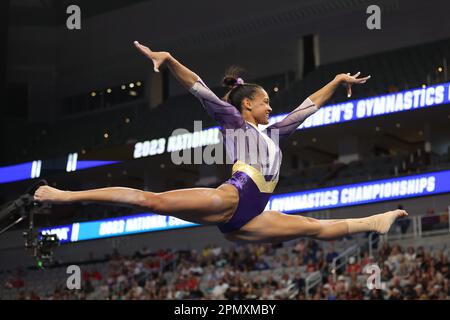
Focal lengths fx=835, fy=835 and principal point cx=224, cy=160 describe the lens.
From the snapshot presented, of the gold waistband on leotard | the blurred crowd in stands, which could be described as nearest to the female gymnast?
the gold waistband on leotard

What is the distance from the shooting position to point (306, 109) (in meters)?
6.52

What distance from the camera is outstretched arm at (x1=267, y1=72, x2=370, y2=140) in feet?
21.1

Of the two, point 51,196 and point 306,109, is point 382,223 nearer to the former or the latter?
point 306,109

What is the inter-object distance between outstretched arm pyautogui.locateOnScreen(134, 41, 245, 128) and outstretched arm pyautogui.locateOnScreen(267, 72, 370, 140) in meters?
0.48

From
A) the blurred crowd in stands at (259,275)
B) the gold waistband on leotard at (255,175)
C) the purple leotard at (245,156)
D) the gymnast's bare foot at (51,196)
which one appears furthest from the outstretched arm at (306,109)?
the blurred crowd in stands at (259,275)

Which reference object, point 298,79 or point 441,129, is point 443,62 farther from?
point 298,79

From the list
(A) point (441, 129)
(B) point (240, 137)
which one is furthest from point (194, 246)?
(B) point (240, 137)

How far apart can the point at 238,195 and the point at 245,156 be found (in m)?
0.36

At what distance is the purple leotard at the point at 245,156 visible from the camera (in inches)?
233

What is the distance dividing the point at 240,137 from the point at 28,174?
22816mm

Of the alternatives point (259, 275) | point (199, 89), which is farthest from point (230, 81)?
point (259, 275)

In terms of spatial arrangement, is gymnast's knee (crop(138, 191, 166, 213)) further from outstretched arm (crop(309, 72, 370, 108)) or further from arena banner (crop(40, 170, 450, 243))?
arena banner (crop(40, 170, 450, 243))

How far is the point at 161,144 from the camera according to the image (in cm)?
2567

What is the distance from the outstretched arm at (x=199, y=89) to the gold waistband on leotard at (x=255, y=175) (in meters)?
0.30
